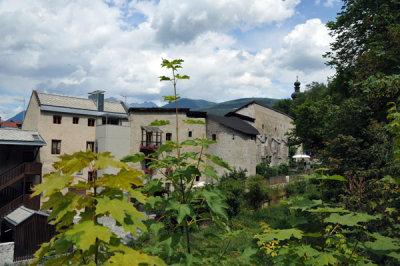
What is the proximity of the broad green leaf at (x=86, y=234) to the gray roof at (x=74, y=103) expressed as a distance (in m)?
28.4

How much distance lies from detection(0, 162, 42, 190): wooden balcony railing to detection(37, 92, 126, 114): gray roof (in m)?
6.40

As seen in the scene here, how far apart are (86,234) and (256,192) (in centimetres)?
2531

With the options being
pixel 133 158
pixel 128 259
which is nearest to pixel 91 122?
pixel 133 158

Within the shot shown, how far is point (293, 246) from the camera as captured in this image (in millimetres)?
2805

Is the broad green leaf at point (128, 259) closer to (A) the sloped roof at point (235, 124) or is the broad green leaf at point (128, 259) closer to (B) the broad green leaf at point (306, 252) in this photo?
(B) the broad green leaf at point (306, 252)

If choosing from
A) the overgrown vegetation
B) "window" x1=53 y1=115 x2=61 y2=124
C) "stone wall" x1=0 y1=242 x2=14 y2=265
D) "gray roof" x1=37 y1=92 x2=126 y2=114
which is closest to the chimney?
"gray roof" x1=37 y1=92 x2=126 y2=114

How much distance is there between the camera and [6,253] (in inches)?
586

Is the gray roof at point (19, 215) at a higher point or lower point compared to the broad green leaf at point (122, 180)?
lower

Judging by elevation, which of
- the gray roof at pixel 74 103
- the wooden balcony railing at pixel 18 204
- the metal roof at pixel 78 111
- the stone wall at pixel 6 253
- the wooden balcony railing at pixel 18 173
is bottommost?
the stone wall at pixel 6 253

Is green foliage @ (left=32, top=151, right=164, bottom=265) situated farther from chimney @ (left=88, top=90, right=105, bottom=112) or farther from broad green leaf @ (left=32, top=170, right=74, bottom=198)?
chimney @ (left=88, top=90, right=105, bottom=112)

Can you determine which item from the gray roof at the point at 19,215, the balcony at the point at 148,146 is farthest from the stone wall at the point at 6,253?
the balcony at the point at 148,146

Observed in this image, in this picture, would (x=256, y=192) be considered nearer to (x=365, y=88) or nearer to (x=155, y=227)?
(x=365, y=88)

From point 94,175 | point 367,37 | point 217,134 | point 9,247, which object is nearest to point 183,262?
point 94,175

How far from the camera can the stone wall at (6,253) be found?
14791mm
